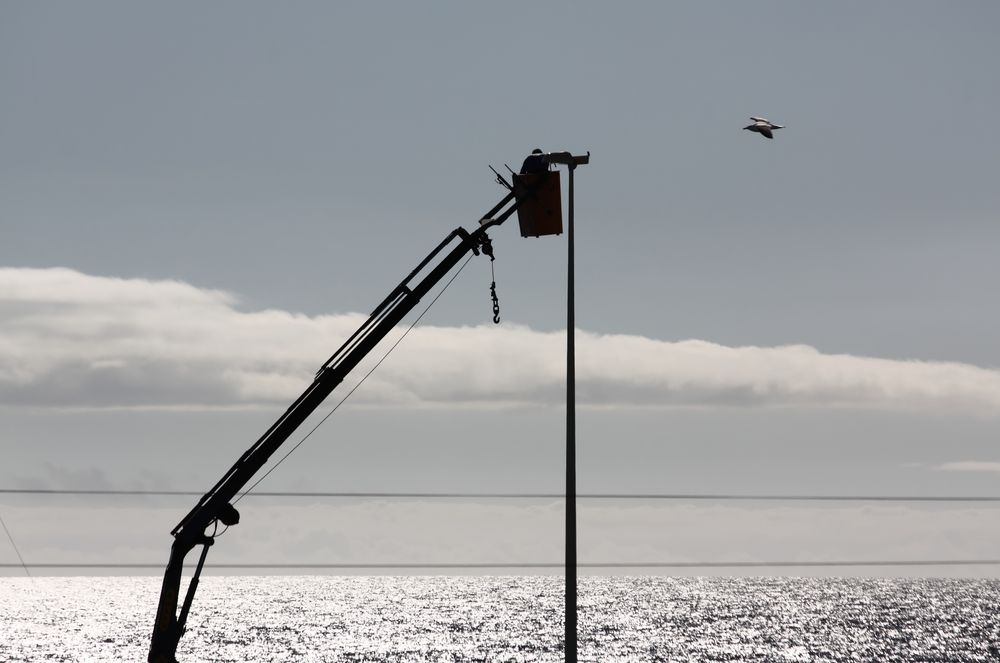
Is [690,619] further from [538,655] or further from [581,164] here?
[581,164]

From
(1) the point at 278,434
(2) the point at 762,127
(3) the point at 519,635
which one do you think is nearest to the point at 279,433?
(1) the point at 278,434

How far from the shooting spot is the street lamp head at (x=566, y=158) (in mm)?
23500

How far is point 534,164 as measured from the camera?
28219 millimetres

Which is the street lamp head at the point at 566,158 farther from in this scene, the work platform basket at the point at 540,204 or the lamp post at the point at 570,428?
the work platform basket at the point at 540,204

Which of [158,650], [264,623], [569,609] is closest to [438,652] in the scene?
[264,623]

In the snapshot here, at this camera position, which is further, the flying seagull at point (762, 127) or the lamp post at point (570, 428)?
the flying seagull at point (762, 127)

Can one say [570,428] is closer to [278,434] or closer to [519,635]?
[278,434]

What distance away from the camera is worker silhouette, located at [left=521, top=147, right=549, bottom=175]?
91.4 ft

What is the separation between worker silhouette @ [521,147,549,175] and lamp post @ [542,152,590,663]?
413cm

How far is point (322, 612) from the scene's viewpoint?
18700cm

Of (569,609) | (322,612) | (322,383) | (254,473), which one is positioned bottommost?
(322,612)

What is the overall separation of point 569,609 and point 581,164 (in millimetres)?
9011

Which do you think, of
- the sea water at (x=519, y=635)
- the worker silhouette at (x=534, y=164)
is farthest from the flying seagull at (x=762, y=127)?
the sea water at (x=519, y=635)

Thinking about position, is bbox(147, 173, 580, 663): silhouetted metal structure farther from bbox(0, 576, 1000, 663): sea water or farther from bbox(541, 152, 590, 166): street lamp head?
bbox(0, 576, 1000, 663): sea water
